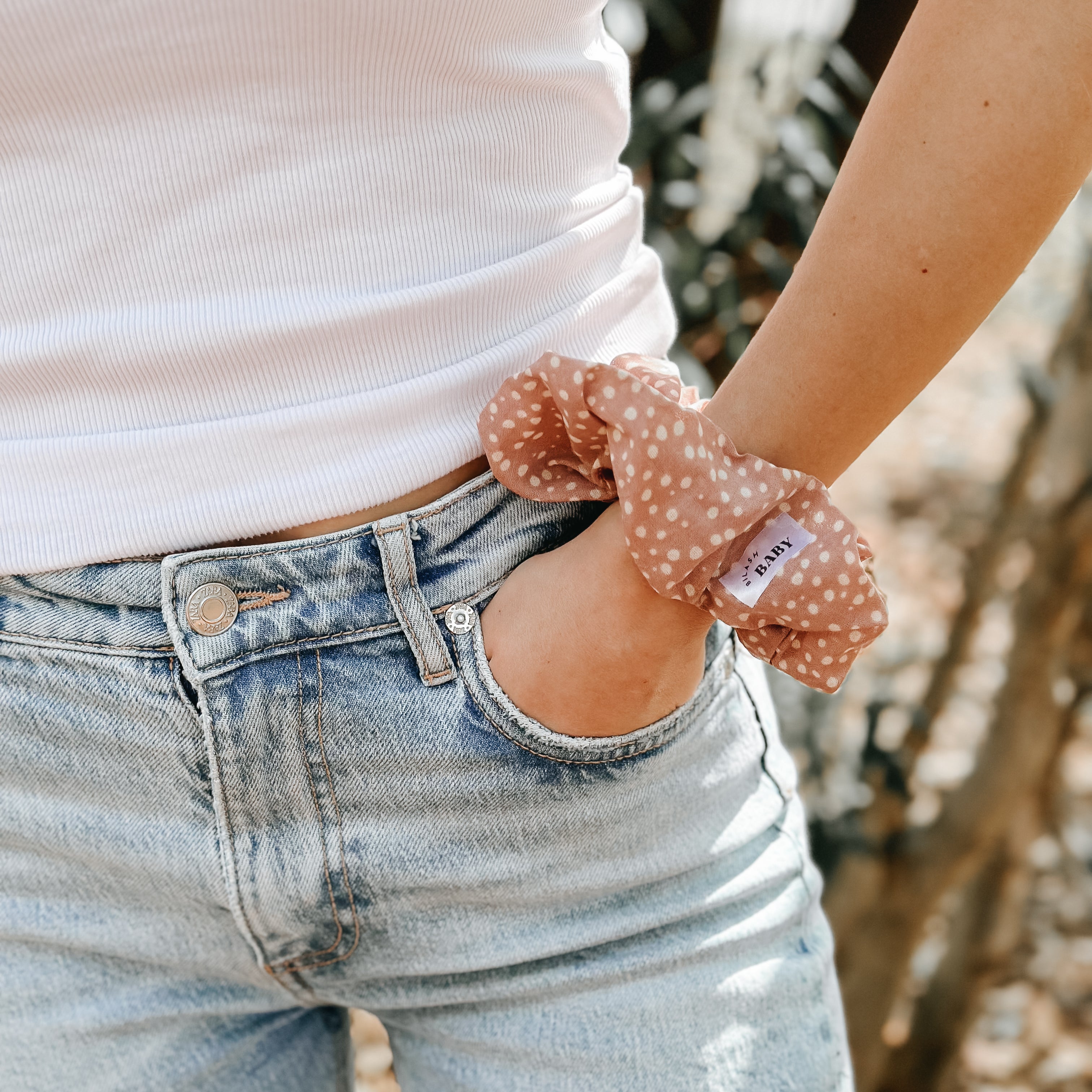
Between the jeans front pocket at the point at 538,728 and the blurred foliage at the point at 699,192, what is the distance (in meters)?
0.97

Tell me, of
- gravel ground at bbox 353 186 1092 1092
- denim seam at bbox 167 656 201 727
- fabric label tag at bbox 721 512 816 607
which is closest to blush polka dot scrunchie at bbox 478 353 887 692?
fabric label tag at bbox 721 512 816 607

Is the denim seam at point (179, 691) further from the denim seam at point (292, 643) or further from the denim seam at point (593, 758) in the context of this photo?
the denim seam at point (593, 758)

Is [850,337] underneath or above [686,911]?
above

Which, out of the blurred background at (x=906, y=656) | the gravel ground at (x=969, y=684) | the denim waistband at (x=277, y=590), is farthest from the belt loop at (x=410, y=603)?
the gravel ground at (x=969, y=684)

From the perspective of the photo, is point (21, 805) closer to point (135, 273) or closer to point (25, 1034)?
point (25, 1034)

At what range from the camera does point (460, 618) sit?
0.71 meters

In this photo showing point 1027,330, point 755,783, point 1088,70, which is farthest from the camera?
point 1027,330

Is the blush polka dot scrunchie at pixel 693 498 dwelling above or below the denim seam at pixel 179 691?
above

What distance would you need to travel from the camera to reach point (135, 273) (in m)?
0.67

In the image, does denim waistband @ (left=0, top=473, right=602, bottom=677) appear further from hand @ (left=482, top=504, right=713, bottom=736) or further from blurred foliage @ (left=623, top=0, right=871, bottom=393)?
blurred foliage @ (left=623, top=0, right=871, bottom=393)

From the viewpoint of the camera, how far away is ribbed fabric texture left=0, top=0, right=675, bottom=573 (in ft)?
2.10

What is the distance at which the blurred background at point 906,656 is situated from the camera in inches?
65.0

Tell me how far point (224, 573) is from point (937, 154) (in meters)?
0.49

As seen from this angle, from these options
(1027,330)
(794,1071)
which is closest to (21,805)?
(794,1071)
